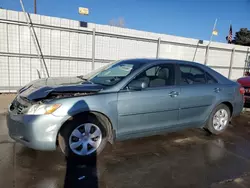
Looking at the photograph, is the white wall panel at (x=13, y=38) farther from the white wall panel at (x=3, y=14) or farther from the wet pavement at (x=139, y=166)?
the wet pavement at (x=139, y=166)

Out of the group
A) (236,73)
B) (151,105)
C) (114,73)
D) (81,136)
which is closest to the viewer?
(81,136)

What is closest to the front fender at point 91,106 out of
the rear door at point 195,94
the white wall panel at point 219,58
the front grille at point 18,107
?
the front grille at point 18,107

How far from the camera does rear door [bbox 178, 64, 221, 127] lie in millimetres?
4242

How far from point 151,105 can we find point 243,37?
4400 centimetres

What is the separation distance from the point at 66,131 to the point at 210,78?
3225 millimetres

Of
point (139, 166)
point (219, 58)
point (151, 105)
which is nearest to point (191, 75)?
point (151, 105)

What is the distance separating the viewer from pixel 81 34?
870 cm

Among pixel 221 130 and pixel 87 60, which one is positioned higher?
pixel 87 60

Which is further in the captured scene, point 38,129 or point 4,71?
point 4,71

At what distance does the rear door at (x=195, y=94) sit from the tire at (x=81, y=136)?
5.44 ft

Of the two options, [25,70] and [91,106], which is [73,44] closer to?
[25,70]

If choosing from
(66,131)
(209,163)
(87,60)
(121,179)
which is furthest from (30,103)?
(87,60)

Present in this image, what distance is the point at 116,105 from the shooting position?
3.52m

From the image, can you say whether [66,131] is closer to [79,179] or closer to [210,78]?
[79,179]
